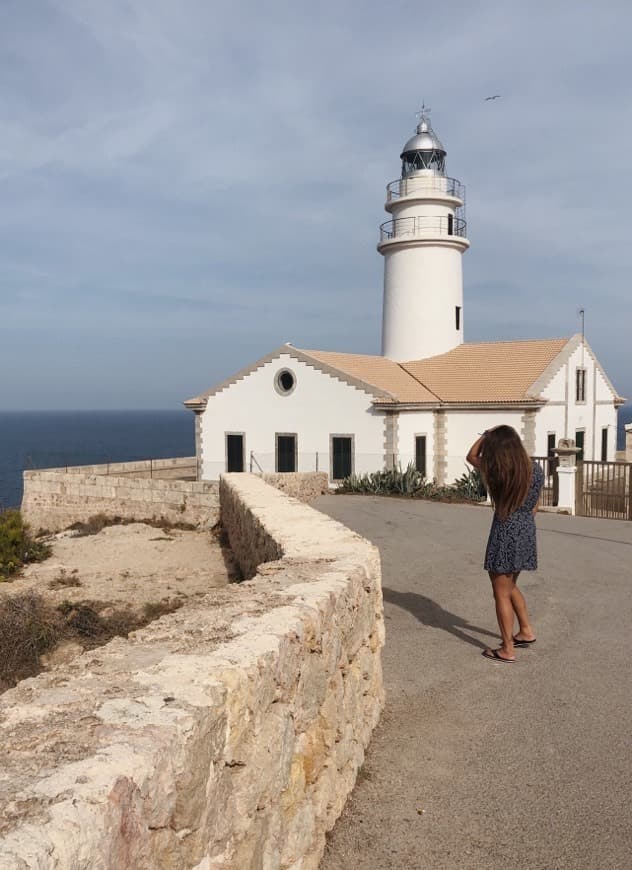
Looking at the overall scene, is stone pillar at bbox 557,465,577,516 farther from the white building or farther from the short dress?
the short dress

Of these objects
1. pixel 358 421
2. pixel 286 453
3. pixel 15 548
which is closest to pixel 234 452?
pixel 286 453

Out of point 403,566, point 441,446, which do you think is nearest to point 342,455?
point 441,446

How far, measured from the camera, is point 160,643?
295 centimetres

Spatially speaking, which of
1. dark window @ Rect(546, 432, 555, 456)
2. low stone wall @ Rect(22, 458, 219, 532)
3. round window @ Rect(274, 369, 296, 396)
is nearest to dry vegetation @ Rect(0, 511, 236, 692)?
low stone wall @ Rect(22, 458, 219, 532)

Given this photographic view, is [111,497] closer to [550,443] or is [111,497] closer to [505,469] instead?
[550,443]

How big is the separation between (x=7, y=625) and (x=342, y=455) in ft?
53.8

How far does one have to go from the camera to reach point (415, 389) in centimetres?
2452

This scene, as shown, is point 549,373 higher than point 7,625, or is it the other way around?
point 549,373

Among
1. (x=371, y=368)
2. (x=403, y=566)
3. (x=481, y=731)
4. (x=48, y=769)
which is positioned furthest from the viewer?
(x=371, y=368)

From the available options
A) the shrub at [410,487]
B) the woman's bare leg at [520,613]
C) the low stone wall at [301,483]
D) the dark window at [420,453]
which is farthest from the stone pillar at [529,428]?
the woman's bare leg at [520,613]

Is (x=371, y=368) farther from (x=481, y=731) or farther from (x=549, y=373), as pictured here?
(x=481, y=731)

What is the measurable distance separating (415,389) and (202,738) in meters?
22.8

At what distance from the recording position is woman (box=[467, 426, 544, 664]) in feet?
17.6

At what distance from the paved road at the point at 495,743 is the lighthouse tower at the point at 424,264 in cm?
1976
